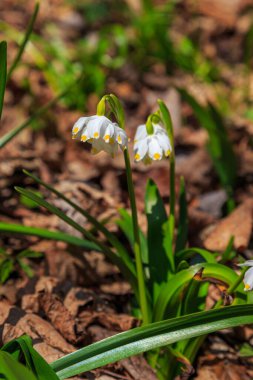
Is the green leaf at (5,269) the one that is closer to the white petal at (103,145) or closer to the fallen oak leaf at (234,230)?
the white petal at (103,145)

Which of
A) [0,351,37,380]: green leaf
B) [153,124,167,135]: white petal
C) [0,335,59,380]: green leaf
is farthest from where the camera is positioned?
[153,124,167,135]: white petal

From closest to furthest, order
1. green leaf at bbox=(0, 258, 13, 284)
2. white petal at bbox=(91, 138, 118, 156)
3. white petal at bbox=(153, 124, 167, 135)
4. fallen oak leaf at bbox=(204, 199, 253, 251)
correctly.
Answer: white petal at bbox=(91, 138, 118, 156), white petal at bbox=(153, 124, 167, 135), green leaf at bbox=(0, 258, 13, 284), fallen oak leaf at bbox=(204, 199, 253, 251)

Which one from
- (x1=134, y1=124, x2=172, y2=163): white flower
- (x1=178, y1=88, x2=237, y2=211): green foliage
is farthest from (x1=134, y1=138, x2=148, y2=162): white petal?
(x1=178, y1=88, x2=237, y2=211): green foliage

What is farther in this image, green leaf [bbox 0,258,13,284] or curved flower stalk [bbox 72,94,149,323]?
green leaf [bbox 0,258,13,284]

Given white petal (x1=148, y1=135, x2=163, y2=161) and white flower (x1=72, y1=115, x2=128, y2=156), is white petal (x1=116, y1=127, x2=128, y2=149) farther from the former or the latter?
white petal (x1=148, y1=135, x2=163, y2=161)

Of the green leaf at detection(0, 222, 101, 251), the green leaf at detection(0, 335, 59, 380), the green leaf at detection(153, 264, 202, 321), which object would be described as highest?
the green leaf at detection(0, 222, 101, 251)

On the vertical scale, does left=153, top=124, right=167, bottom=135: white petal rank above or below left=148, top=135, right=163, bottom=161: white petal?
above

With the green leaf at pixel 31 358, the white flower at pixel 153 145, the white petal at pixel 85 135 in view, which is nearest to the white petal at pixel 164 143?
the white flower at pixel 153 145

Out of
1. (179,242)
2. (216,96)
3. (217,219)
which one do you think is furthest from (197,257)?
(216,96)

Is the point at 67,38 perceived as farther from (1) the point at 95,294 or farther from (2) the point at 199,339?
(2) the point at 199,339
